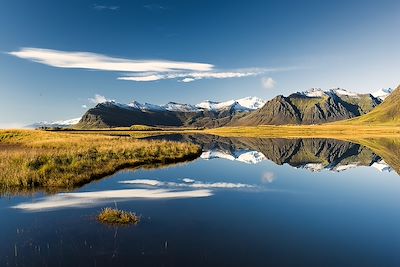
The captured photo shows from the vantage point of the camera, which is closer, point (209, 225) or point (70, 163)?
point (209, 225)

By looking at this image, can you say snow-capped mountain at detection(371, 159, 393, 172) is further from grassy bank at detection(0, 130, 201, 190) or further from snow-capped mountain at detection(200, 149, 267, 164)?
grassy bank at detection(0, 130, 201, 190)

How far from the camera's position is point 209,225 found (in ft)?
70.4

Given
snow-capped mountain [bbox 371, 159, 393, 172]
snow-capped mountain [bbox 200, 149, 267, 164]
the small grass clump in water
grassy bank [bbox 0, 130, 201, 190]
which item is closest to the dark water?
the small grass clump in water

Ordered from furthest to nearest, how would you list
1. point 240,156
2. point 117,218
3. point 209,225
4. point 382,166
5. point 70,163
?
point 240,156 < point 382,166 < point 70,163 < point 117,218 < point 209,225

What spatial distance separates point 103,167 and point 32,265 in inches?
1066

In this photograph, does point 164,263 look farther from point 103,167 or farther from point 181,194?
point 103,167

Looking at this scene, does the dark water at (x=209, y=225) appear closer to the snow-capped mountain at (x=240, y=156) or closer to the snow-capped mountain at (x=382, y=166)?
the snow-capped mountain at (x=382, y=166)

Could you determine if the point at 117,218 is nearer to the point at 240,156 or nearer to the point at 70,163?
the point at 70,163

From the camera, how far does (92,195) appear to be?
29.2 meters

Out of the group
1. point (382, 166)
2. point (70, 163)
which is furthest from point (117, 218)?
point (382, 166)

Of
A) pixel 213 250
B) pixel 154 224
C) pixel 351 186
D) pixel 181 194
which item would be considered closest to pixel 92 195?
pixel 181 194

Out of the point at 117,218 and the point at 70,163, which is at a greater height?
the point at 70,163

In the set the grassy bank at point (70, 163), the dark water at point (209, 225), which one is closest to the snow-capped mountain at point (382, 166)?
the dark water at point (209, 225)

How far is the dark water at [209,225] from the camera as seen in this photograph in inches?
648
